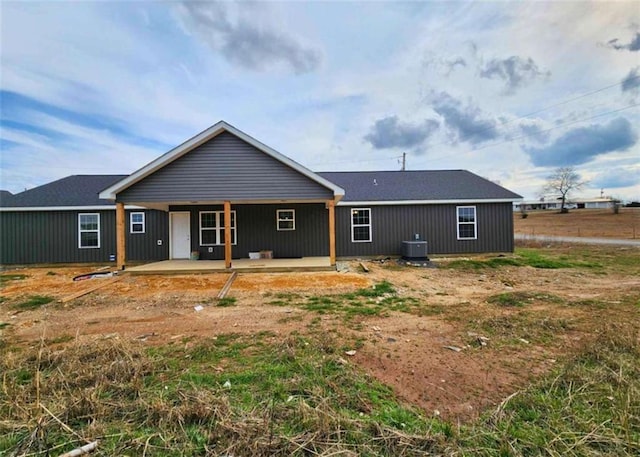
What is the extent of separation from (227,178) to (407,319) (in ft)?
26.5

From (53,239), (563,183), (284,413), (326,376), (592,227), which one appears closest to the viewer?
(284,413)

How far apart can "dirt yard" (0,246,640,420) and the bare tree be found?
59074mm

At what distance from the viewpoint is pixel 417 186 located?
49.3 ft

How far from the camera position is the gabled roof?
401 inches

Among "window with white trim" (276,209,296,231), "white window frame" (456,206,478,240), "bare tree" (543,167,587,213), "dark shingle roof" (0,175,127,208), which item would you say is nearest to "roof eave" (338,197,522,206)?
"white window frame" (456,206,478,240)

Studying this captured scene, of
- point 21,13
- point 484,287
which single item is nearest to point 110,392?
point 484,287

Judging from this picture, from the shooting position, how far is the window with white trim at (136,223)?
44.0 feet

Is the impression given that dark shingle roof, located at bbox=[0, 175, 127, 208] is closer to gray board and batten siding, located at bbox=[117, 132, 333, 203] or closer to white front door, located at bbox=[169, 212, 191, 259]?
white front door, located at bbox=[169, 212, 191, 259]

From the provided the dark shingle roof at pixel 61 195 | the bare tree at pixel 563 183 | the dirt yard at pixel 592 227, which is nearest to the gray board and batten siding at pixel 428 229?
the dark shingle roof at pixel 61 195

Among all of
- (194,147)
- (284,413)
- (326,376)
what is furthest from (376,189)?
(284,413)

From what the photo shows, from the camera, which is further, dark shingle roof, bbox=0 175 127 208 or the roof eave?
the roof eave

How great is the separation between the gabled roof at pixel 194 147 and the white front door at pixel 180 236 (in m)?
3.25

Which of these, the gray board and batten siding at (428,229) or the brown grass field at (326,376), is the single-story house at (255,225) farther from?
the brown grass field at (326,376)

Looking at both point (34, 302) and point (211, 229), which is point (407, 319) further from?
point (211, 229)
